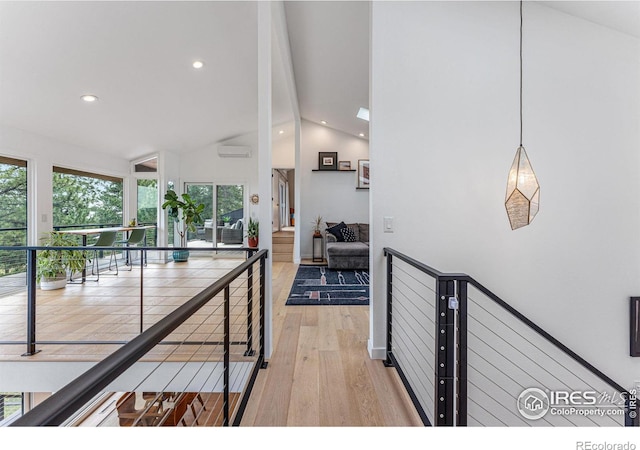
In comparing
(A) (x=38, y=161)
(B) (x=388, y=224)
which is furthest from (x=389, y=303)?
(A) (x=38, y=161)

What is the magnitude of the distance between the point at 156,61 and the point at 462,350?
4.59 metres

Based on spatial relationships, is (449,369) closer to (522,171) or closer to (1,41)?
(522,171)

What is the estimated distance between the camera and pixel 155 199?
7078 mm

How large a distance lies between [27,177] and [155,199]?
8.64 feet

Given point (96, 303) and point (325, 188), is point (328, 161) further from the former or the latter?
point (96, 303)

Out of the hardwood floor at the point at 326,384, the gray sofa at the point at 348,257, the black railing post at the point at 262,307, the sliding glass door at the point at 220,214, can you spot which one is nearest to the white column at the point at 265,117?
the black railing post at the point at 262,307

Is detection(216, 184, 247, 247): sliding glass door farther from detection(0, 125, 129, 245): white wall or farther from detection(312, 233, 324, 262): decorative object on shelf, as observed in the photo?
detection(0, 125, 129, 245): white wall

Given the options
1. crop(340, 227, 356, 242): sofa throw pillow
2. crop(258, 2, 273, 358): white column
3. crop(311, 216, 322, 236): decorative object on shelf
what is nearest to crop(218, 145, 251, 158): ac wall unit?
crop(311, 216, 322, 236): decorative object on shelf

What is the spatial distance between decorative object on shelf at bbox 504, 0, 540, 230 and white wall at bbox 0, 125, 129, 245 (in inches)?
247

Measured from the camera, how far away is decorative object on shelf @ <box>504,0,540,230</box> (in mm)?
2473

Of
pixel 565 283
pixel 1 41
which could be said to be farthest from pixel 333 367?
pixel 1 41

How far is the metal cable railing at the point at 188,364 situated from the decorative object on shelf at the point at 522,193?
214 centimetres

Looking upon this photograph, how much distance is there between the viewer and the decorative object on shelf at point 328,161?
7.35 m

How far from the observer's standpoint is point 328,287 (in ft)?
15.6
